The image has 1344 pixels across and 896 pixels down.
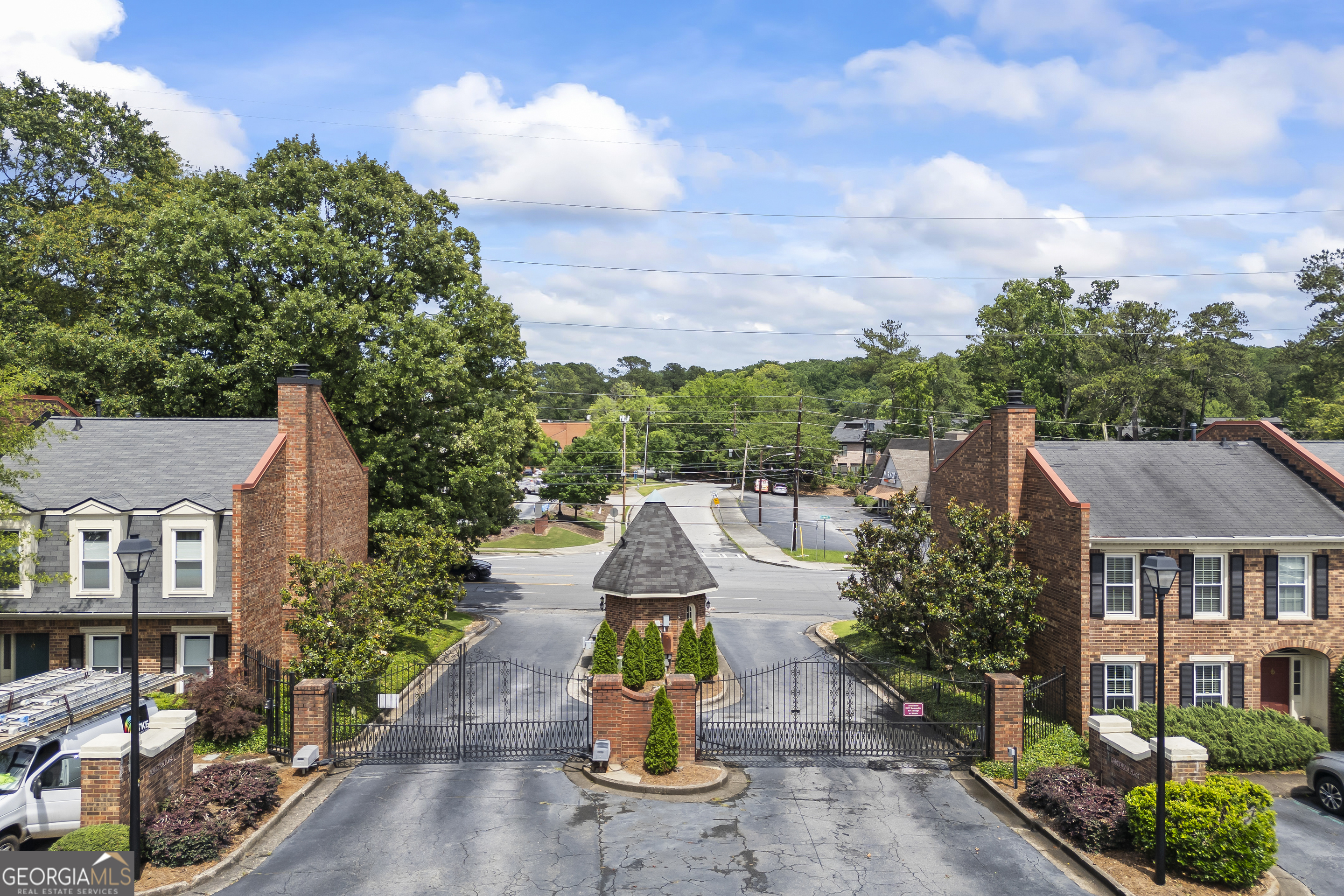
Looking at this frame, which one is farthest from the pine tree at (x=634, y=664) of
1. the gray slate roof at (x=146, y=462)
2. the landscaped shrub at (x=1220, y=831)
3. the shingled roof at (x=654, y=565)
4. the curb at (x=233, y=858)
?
the landscaped shrub at (x=1220, y=831)

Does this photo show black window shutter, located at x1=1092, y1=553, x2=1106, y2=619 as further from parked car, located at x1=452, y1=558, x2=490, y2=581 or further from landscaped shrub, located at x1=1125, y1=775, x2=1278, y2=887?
parked car, located at x1=452, y1=558, x2=490, y2=581

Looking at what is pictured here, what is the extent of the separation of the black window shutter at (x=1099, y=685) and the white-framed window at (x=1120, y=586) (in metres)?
1.39

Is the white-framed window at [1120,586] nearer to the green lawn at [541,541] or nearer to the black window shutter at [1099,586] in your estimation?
the black window shutter at [1099,586]

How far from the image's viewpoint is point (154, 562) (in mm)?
21766

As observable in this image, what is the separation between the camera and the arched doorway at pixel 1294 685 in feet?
77.3

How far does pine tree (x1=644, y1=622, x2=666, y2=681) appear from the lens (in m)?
24.9

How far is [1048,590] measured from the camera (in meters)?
23.8

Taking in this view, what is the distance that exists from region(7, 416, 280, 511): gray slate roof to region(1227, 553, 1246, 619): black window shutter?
26.6 m

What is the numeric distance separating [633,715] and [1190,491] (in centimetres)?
1743

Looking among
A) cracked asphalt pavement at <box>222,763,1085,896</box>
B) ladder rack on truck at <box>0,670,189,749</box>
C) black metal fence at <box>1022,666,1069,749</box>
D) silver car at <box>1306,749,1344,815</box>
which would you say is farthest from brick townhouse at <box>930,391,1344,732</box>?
ladder rack on truck at <box>0,670,189,749</box>

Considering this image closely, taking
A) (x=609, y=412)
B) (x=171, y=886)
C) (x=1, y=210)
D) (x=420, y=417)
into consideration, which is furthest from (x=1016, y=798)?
(x=609, y=412)

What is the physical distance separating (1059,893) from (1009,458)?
13599 millimetres

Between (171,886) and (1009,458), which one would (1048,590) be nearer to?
(1009,458)

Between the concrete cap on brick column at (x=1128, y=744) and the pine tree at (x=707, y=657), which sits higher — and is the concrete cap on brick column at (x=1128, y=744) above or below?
above
